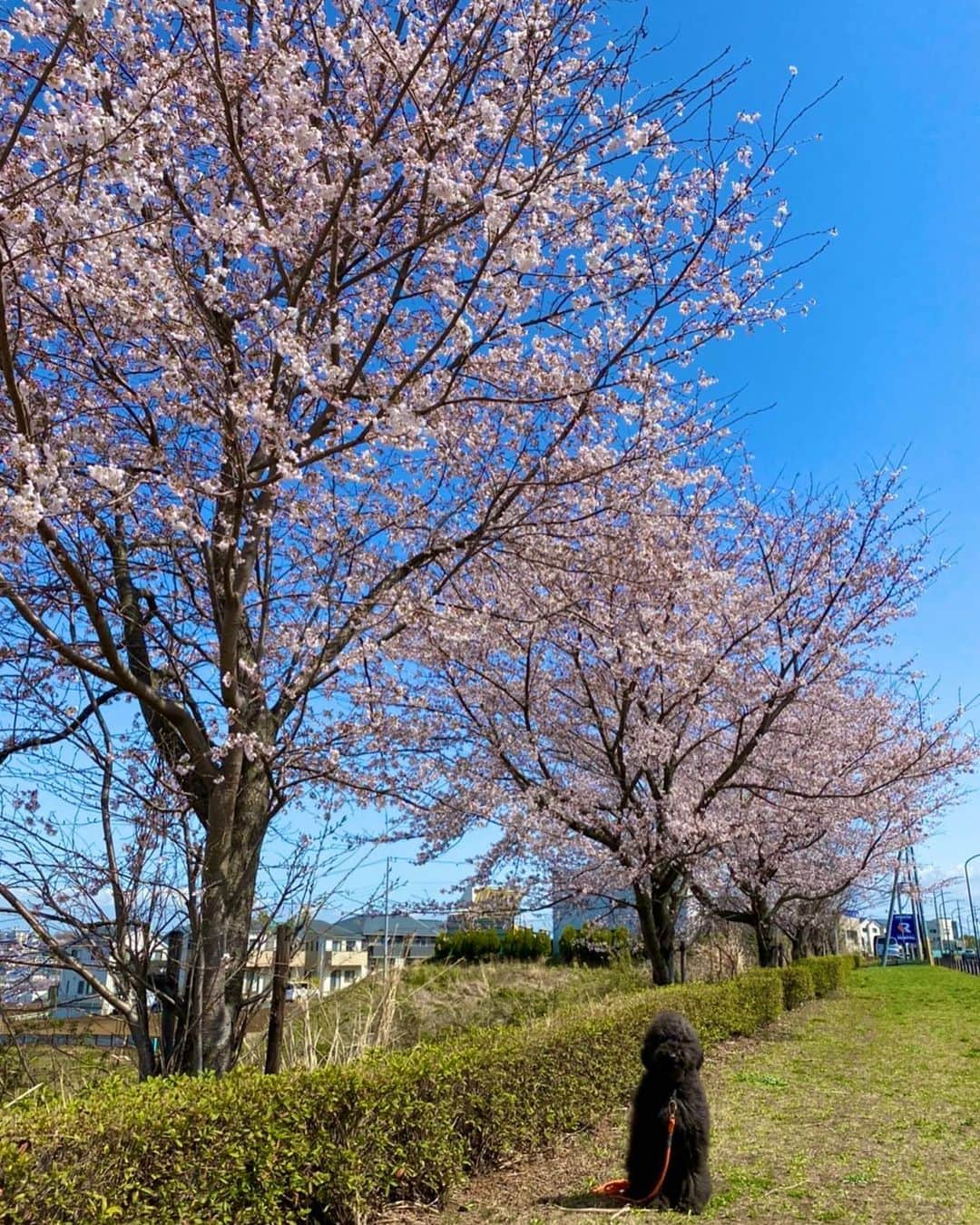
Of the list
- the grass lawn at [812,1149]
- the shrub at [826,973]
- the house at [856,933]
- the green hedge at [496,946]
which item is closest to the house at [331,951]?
the grass lawn at [812,1149]

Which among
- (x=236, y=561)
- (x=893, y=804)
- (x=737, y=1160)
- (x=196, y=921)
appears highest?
(x=236, y=561)

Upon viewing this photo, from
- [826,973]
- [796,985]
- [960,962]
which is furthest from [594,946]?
[960,962]

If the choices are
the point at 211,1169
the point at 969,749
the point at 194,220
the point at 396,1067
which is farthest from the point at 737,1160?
the point at 969,749

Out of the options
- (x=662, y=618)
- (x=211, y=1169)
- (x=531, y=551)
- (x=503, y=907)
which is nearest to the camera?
(x=211, y=1169)

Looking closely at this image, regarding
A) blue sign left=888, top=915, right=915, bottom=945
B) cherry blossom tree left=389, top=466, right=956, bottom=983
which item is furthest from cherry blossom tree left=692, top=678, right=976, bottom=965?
blue sign left=888, top=915, right=915, bottom=945

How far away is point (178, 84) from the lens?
4.39 metres

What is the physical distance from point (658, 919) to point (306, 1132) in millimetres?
7279

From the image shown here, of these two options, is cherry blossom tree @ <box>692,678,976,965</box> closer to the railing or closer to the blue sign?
the railing

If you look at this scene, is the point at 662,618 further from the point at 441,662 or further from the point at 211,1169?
the point at 211,1169

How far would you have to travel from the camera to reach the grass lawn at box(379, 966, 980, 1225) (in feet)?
13.3

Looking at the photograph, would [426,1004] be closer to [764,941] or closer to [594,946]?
[594,946]

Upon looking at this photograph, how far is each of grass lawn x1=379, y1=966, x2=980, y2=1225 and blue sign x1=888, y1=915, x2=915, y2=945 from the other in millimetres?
40620

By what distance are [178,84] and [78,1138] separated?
454 centimetres

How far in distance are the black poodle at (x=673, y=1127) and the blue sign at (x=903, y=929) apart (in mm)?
47709
